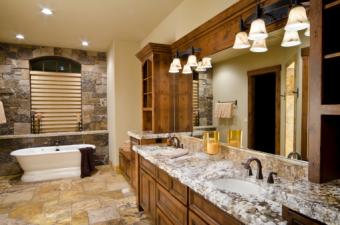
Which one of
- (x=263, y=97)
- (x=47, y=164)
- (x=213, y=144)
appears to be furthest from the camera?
(x=47, y=164)

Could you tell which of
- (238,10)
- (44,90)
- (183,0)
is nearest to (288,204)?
(238,10)

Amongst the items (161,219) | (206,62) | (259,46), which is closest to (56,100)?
(206,62)

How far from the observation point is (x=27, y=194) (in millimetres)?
3775

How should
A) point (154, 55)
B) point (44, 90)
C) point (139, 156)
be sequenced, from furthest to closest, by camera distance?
1. point (44, 90)
2. point (154, 55)
3. point (139, 156)

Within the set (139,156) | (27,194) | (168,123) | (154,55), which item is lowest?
(27,194)

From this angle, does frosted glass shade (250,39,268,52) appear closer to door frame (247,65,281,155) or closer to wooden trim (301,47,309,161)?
door frame (247,65,281,155)

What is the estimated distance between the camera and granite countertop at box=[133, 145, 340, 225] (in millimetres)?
896

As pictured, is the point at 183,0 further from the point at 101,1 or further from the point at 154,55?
the point at 101,1

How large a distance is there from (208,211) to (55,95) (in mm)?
5182

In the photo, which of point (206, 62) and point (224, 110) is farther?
point (206, 62)

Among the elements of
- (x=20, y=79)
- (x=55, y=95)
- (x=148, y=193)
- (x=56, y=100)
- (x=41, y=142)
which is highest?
(x=20, y=79)

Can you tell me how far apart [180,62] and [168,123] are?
0.95m

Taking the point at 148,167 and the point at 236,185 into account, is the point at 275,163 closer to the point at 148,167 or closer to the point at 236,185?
the point at 236,185

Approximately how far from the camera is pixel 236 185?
1635 millimetres
